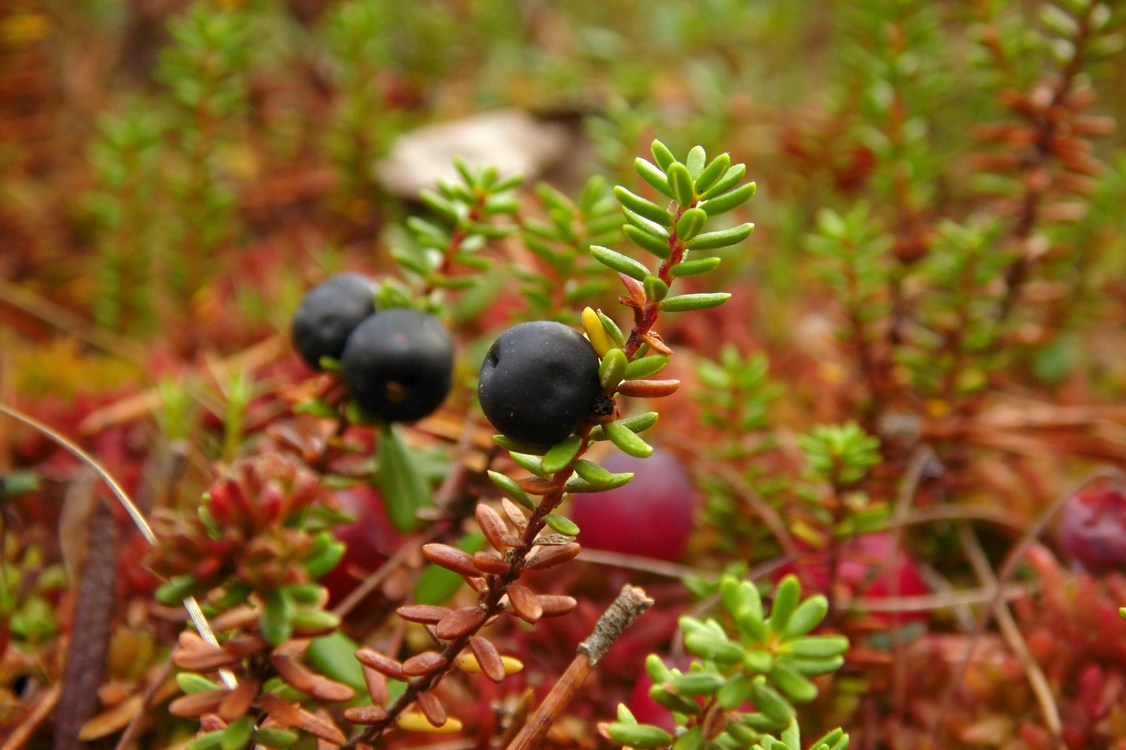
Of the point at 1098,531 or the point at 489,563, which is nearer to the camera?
the point at 489,563

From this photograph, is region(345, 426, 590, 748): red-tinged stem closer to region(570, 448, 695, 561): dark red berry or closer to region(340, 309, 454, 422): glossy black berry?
region(340, 309, 454, 422): glossy black berry

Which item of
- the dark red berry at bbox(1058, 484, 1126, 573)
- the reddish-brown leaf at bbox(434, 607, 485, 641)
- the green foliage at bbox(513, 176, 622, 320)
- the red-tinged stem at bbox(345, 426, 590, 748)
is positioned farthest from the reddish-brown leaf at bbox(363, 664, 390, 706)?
the dark red berry at bbox(1058, 484, 1126, 573)

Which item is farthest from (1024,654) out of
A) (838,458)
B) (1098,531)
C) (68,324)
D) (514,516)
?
(68,324)

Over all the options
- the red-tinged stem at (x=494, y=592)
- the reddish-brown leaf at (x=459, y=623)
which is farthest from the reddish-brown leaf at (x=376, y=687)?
the reddish-brown leaf at (x=459, y=623)

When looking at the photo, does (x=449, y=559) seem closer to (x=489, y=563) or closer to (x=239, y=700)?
(x=489, y=563)

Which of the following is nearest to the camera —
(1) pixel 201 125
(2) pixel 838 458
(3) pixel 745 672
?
(3) pixel 745 672

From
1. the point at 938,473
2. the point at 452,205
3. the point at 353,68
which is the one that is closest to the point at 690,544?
the point at 938,473

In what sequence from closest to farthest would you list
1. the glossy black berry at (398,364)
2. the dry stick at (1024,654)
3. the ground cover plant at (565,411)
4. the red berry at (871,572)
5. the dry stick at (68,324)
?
the ground cover plant at (565,411) → the glossy black berry at (398,364) → the dry stick at (1024,654) → the red berry at (871,572) → the dry stick at (68,324)

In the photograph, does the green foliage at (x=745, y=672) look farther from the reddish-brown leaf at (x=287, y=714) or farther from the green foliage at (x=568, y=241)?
the green foliage at (x=568, y=241)
